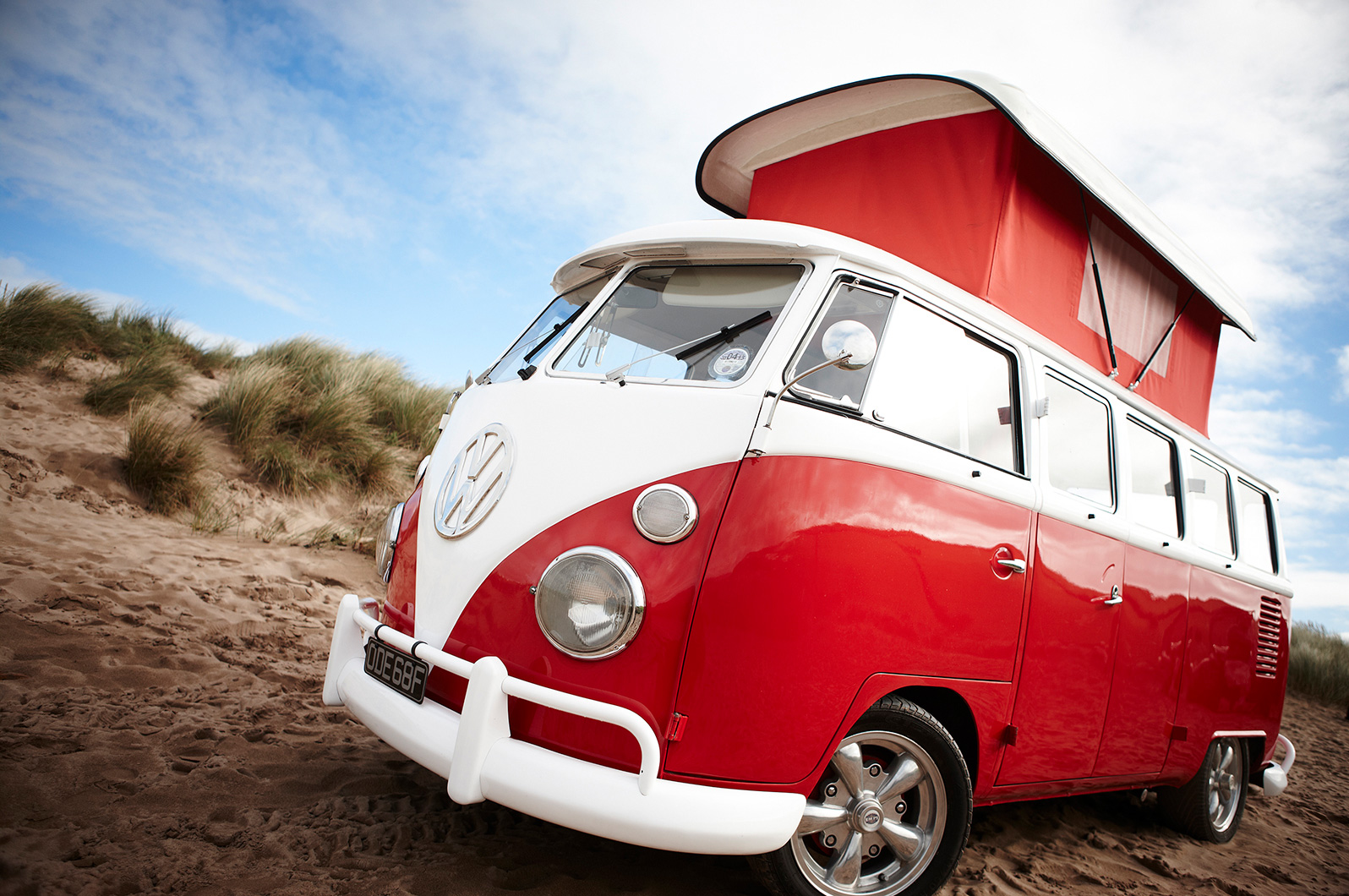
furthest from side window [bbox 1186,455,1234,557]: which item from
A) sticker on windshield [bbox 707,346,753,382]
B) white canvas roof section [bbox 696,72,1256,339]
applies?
sticker on windshield [bbox 707,346,753,382]

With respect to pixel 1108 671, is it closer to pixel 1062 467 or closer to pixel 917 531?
pixel 1062 467

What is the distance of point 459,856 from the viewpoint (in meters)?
2.63

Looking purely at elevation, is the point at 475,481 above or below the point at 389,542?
above

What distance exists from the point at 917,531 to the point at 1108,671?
1635 millimetres

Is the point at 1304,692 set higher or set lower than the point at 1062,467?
lower

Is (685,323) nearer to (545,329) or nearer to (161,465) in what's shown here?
(545,329)

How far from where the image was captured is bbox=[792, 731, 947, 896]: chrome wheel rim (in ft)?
8.11

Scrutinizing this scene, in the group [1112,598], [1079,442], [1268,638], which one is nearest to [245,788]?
[1112,598]

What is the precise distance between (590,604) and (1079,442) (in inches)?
102

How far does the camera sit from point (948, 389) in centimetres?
288

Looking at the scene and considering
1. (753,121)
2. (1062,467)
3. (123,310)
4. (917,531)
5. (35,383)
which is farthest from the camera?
(123,310)

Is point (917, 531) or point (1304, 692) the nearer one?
point (917, 531)

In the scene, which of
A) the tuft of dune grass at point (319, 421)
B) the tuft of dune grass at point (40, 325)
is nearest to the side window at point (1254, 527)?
the tuft of dune grass at point (319, 421)

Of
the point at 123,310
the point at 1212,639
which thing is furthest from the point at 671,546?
the point at 123,310
